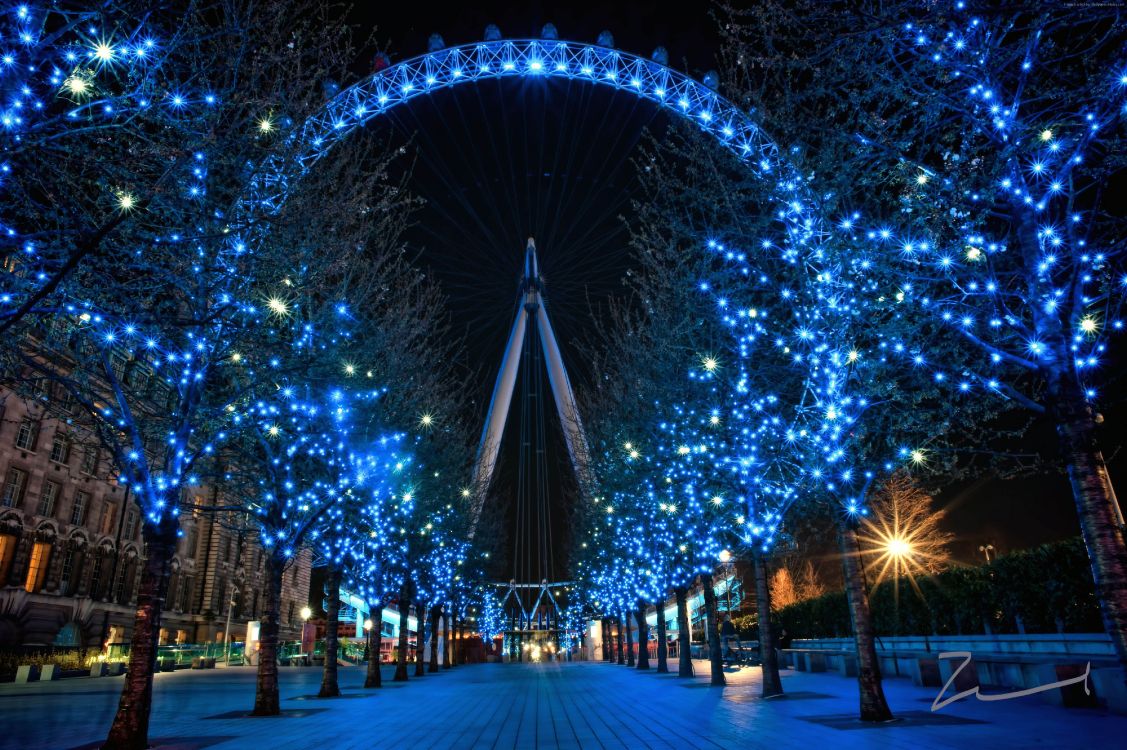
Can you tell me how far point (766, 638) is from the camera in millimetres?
17688

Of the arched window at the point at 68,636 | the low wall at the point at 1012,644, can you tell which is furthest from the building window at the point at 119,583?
the low wall at the point at 1012,644

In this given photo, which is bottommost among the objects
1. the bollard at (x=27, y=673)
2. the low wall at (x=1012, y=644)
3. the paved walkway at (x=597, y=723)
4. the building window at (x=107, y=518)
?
the paved walkway at (x=597, y=723)

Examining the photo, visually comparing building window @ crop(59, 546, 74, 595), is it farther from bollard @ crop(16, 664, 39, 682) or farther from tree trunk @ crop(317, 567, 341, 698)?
tree trunk @ crop(317, 567, 341, 698)

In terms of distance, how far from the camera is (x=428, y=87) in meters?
31.2

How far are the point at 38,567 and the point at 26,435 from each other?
25.6 feet

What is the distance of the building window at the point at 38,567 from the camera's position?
4041cm

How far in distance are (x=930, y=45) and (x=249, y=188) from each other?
11.3 metres

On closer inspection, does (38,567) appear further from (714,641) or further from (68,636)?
(714,641)

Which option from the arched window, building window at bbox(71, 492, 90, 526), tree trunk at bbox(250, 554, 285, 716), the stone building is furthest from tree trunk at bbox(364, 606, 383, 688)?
building window at bbox(71, 492, 90, 526)

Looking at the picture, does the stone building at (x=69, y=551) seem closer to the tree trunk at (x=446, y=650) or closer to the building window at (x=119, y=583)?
the building window at (x=119, y=583)

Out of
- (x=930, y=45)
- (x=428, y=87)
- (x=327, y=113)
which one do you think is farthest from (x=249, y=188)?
(x=428, y=87)

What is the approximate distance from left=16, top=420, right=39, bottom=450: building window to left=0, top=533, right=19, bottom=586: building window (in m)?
5.04

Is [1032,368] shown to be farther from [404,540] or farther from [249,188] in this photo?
[404,540]

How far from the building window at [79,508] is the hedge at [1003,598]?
47.0m
